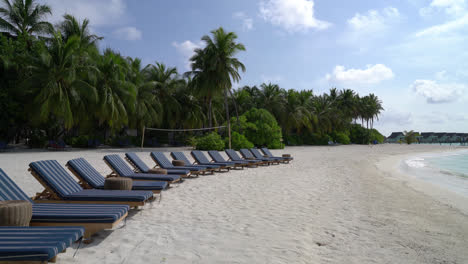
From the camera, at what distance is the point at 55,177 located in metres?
4.74

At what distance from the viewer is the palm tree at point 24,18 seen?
2177 centimetres

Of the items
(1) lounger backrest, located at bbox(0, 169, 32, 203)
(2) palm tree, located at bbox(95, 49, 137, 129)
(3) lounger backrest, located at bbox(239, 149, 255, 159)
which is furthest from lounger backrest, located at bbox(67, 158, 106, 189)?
(2) palm tree, located at bbox(95, 49, 137, 129)

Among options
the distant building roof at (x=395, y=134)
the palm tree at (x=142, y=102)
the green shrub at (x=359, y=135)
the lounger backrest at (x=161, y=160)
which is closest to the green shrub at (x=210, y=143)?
the palm tree at (x=142, y=102)

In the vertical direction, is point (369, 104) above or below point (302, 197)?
above

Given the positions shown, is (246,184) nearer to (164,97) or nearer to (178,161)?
(178,161)

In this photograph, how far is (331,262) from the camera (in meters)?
3.25

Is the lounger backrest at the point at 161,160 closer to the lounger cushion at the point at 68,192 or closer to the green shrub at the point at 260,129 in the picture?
the lounger cushion at the point at 68,192

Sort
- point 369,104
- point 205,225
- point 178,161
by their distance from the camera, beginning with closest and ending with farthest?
point 205,225
point 178,161
point 369,104

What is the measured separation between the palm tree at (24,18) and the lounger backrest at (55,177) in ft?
73.6

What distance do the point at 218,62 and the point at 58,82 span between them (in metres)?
12.3

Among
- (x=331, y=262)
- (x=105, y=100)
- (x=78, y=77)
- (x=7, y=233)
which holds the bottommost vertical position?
(x=331, y=262)

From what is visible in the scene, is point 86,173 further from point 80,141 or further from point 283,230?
point 80,141

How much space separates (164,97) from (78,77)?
35.3ft

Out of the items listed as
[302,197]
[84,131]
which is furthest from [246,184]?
[84,131]
